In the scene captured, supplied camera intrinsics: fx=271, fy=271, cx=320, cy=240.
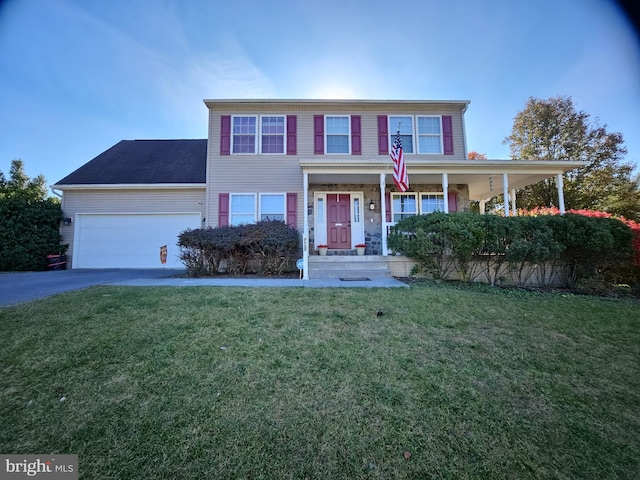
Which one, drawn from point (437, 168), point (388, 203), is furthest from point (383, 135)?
point (437, 168)

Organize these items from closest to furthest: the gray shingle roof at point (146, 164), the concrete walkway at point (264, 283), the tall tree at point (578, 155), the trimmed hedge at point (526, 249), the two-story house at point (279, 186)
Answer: the concrete walkway at point (264, 283) < the trimmed hedge at point (526, 249) < the two-story house at point (279, 186) < the gray shingle roof at point (146, 164) < the tall tree at point (578, 155)

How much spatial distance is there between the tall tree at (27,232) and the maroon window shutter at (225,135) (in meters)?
6.46

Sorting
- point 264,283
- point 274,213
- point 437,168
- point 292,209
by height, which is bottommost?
point 264,283

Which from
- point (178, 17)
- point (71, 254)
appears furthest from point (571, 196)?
point (71, 254)

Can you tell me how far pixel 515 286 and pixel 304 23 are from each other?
8.30 meters

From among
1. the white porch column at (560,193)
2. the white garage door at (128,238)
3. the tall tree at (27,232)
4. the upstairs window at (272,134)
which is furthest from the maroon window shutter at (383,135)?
the tall tree at (27,232)

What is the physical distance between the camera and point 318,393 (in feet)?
6.83

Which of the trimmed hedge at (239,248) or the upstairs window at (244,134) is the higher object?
the upstairs window at (244,134)

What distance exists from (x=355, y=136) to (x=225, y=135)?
4803mm

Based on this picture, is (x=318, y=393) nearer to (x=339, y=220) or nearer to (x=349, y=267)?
(x=349, y=267)

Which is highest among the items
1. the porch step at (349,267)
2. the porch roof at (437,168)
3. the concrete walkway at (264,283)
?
the porch roof at (437,168)

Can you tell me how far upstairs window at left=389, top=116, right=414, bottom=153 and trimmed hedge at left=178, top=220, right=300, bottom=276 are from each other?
5625 millimetres

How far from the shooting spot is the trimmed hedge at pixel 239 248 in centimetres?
742

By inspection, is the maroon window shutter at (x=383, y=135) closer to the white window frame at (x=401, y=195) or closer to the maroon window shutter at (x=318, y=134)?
the white window frame at (x=401, y=195)
